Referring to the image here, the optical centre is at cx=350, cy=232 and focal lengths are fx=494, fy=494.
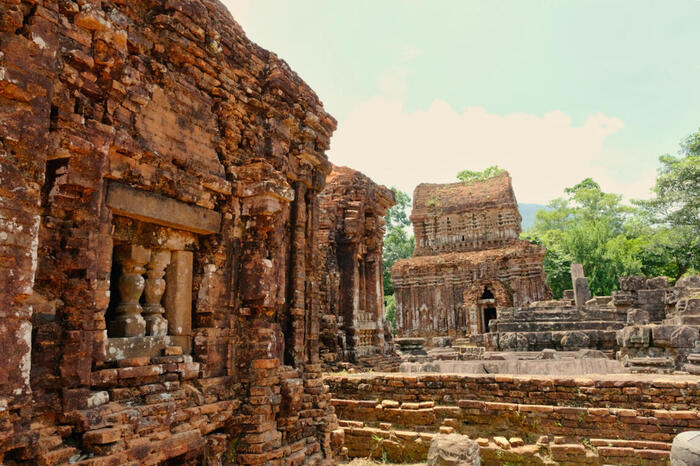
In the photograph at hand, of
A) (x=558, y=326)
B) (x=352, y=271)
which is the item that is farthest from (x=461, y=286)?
(x=352, y=271)

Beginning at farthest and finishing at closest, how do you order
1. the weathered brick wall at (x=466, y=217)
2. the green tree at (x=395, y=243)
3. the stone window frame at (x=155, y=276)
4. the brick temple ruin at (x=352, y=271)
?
the green tree at (x=395, y=243)
the weathered brick wall at (x=466, y=217)
the brick temple ruin at (x=352, y=271)
the stone window frame at (x=155, y=276)

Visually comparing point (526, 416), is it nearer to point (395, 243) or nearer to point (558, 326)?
point (558, 326)

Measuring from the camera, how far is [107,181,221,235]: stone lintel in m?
4.43

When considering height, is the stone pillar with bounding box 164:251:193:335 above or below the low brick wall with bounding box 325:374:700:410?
above

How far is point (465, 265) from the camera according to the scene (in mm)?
27734

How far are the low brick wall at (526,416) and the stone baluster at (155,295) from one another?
500cm

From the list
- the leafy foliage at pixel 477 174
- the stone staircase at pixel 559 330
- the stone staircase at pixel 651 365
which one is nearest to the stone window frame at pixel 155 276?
the stone staircase at pixel 651 365

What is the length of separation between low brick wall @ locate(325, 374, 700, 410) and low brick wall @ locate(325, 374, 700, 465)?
0.01m

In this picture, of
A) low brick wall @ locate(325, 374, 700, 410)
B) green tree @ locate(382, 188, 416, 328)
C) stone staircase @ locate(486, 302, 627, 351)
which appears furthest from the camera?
green tree @ locate(382, 188, 416, 328)

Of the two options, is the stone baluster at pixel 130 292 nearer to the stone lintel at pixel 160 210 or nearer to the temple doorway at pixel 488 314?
the stone lintel at pixel 160 210

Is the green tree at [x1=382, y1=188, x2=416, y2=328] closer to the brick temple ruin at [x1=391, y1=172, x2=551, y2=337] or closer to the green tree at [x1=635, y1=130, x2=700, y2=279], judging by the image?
the brick temple ruin at [x1=391, y1=172, x2=551, y2=337]

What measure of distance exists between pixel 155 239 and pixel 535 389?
252 inches

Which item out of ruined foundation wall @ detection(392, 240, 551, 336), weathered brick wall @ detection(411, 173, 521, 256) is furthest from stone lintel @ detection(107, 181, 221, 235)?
weathered brick wall @ detection(411, 173, 521, 256)

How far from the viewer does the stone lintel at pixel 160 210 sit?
14.5ft
